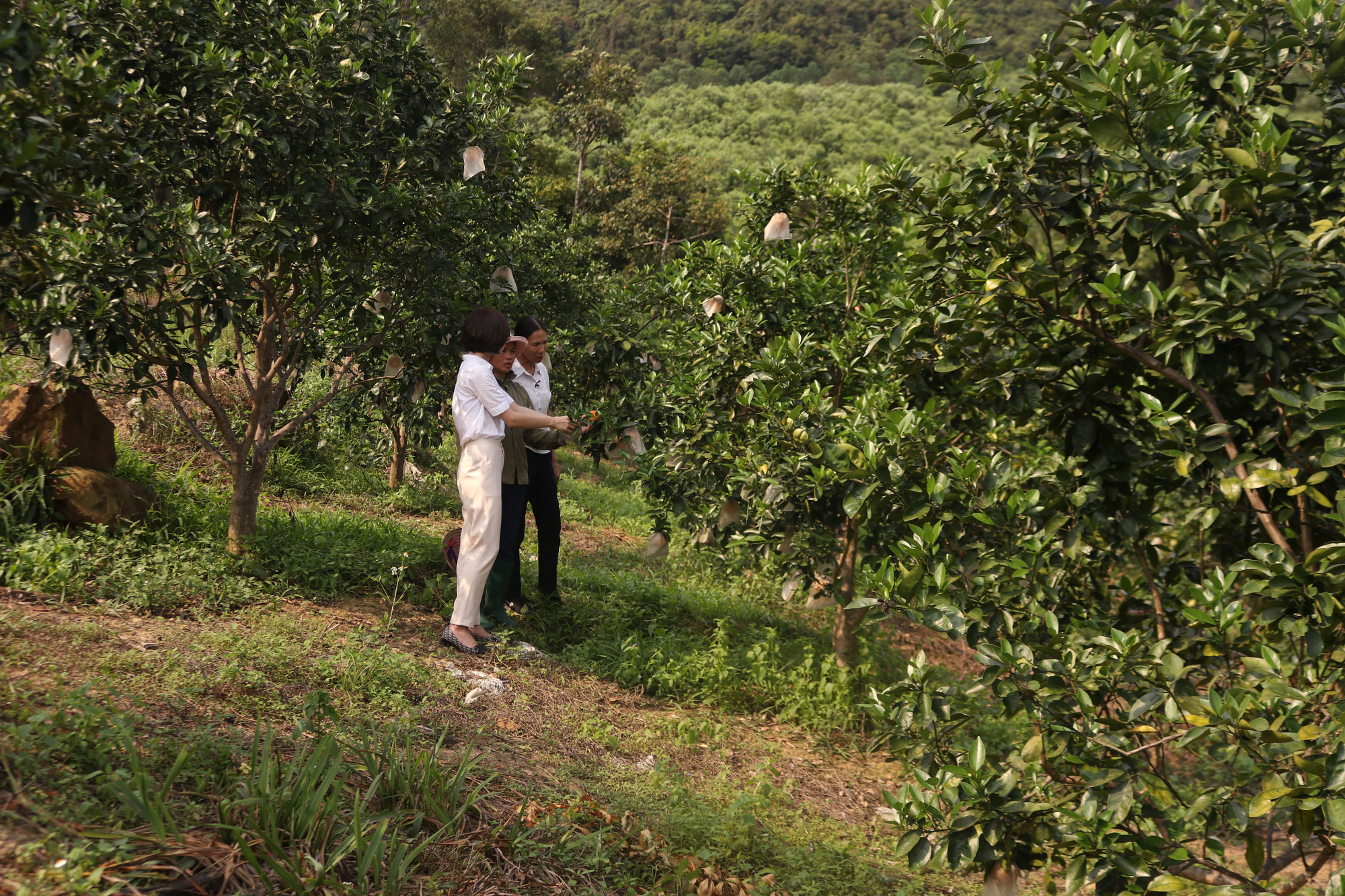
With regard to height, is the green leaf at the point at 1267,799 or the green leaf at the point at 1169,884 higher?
the green leaf at the point at 1267,799

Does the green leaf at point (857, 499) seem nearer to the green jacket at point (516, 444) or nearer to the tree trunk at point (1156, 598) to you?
the tree trunk at point (1156, 598)

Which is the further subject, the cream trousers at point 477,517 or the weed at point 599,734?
the cream trousers at point 477,517

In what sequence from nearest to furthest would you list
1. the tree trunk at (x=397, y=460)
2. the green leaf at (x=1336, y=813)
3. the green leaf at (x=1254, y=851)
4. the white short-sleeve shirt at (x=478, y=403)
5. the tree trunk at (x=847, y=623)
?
the green leaf at (x=1336, y=813) → the green leaf at (x=1254, y=851) → the white short-sleeve shirt at (x=478, y=403) → the tree trunk at (x=847, y=623) → the tree trunk at (x=397, y=460)

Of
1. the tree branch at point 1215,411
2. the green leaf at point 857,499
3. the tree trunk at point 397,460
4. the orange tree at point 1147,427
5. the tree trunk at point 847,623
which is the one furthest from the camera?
the tree trunk at point 397,460

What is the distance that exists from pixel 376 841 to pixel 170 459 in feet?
19.6

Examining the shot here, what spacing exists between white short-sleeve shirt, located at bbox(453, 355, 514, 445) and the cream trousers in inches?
2.2

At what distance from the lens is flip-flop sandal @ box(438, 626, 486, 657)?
15.3 feet

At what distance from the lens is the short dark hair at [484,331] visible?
4570mm

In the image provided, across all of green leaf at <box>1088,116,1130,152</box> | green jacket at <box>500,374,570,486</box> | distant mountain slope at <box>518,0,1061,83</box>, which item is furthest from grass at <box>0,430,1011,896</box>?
distant mountain slope at <box>518,0,1061,83</box>

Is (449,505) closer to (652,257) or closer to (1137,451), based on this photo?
(1137,451)

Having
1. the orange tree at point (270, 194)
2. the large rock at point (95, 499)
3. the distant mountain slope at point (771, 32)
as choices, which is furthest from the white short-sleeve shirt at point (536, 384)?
the distant mountain slope at point (771, 32)

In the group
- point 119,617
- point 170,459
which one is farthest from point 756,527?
point 170,459

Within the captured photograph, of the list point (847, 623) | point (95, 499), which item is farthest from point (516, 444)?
point (847, 623)

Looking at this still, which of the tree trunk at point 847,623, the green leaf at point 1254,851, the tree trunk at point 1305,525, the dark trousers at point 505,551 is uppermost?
the tree trunk at point 1305,525
